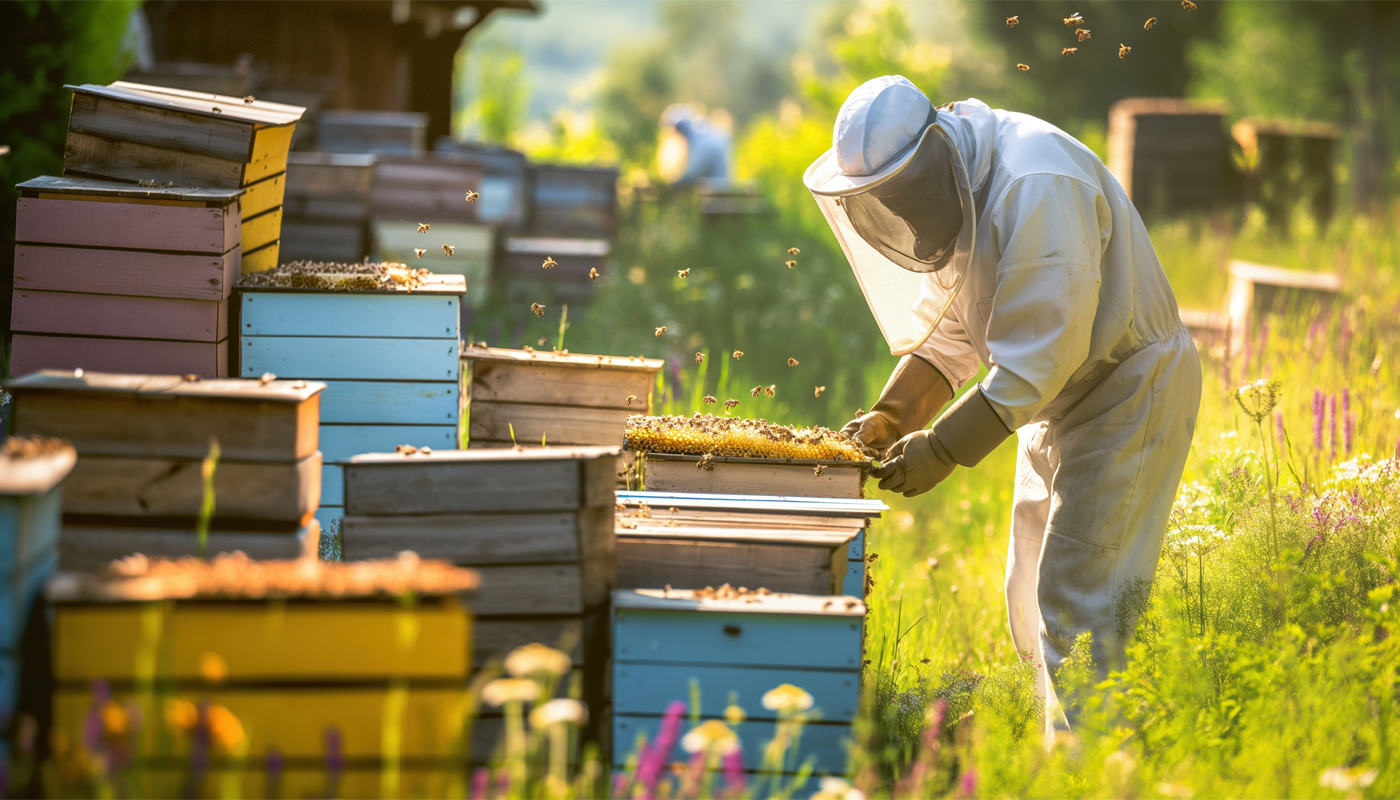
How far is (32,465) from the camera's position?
74.2 inches

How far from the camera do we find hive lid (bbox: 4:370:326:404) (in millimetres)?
2236

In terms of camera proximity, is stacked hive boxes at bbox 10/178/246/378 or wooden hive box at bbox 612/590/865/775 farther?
stacked hive boxes at bbox 10/178/246/378

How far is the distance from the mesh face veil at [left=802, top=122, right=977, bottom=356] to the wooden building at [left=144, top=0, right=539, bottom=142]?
6.77 meters

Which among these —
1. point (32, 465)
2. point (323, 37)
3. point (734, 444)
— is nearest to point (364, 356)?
point (734, 444)

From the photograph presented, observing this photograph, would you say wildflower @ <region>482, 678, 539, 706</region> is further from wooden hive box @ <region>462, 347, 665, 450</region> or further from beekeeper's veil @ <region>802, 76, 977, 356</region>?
wooden hive box @ <region>462, 347, 665, 450</region>

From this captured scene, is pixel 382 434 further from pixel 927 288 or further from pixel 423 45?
pixel 423 45

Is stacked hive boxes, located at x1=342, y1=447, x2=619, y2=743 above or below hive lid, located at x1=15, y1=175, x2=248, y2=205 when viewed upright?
below

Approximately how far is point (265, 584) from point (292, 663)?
142 mm

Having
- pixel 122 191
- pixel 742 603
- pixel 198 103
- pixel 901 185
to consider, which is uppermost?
pixel 198 103

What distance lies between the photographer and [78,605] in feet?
5.85

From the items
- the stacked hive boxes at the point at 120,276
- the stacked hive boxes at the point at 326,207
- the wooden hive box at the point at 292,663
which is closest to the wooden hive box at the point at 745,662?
the wooden hive box at the point at 292,663

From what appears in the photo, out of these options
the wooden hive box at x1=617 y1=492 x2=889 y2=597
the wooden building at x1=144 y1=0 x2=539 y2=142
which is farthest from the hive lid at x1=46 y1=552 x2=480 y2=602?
the wooden building at x1=144 y1=0 x2=539 y2=142

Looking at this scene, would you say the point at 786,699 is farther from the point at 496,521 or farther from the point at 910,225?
the point at 910,225

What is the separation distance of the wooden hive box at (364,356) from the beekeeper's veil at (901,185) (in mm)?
1319
